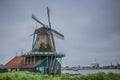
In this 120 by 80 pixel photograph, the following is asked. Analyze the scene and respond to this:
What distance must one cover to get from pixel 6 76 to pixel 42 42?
78.2 ft

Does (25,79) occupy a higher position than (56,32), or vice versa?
(56,32)

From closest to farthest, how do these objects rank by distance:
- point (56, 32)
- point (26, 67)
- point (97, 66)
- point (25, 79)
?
point (25, 79) → point (26, 67) → point (56, 32) → point (97, 66)

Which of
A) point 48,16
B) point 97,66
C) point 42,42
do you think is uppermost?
point 48,16

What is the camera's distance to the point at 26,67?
37969 millimetres

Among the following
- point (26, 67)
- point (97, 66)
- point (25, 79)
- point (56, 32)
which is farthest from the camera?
point (97, 66)

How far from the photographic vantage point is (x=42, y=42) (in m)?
39.1

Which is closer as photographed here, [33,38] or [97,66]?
[33,38]

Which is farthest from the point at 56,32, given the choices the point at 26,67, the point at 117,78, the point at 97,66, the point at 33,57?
the point at 97,66

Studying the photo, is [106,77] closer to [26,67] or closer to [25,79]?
[25,79]

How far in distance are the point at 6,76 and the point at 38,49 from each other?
23382 millimetres

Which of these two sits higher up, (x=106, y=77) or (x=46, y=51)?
(x=46, y=51)

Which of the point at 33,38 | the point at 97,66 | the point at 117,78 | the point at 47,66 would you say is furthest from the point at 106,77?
the point at 97,66

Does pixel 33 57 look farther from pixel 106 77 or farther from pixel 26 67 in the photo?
pixel 106 77

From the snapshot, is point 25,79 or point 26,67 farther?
point 26,67
